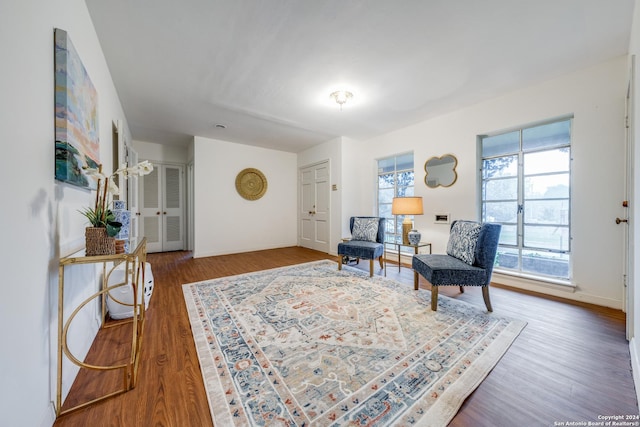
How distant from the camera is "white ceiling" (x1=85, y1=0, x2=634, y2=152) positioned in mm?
1624

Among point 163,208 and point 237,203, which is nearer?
point 237,203

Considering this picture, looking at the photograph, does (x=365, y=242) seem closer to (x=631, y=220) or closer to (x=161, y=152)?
(x=631, y=220)

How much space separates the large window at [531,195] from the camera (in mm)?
2566

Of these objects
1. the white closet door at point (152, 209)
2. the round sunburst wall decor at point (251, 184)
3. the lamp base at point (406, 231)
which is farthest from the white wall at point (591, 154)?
the white closet door at point (152, 209)

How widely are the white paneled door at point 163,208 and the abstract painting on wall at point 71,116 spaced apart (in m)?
3.88

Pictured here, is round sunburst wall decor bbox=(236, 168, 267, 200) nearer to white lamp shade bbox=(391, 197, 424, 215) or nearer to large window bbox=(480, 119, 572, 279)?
white lamp shade bbox=(391, 197, 424, 215)

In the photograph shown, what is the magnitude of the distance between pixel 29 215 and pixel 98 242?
37 cm

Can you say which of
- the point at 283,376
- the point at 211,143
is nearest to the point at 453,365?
the point at 283,376

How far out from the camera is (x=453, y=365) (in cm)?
140

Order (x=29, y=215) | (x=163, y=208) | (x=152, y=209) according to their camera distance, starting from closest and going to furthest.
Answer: (x=29, y=215), (x=152, y=209), (x=163, y=208)

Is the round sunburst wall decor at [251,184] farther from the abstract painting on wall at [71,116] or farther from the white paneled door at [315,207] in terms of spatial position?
the abstract painting on wall at [71,116]

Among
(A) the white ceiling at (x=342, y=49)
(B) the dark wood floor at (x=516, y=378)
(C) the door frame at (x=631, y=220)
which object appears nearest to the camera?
(B) the dark wood floor at (x=516, y=378)

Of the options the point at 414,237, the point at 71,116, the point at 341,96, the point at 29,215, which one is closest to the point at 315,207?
the point at 414,237

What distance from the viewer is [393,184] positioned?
4344 mm
